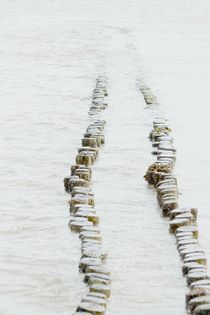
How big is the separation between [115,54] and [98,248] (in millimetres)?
16730

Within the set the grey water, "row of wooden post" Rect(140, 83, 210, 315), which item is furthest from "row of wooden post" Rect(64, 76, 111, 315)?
"row of wooden post" Rect(140, 83, 210, 315)

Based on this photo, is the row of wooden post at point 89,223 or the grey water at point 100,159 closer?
the row of wooden post at point 89,223

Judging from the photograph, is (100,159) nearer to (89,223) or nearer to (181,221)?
(89,223)

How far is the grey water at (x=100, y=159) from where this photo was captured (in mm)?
7129

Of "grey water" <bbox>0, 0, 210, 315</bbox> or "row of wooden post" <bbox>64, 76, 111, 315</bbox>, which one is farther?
"grey water" <bbox>0, 0, 210, 315</bbox>

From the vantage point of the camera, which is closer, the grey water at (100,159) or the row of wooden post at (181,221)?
the row of wooden post at (181,221)

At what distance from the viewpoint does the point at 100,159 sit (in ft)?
37.8

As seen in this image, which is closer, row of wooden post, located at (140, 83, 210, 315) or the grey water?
row of wooden post, located at (140, 83, 210, 315)

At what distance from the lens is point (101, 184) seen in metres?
10.2

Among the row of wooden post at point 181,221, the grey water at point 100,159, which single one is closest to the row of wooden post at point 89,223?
the grey water at point 100,159

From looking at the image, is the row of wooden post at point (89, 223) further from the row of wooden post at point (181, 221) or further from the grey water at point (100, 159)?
the row of wooden post at point (181, 221)

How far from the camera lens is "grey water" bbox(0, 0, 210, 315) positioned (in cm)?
713

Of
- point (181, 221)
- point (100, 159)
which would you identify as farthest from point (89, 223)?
point (100, 159)

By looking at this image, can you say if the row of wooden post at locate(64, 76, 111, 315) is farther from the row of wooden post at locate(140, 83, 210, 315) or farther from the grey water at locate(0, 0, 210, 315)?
the row of wooden post at locate(140, 83, 210, 315)
